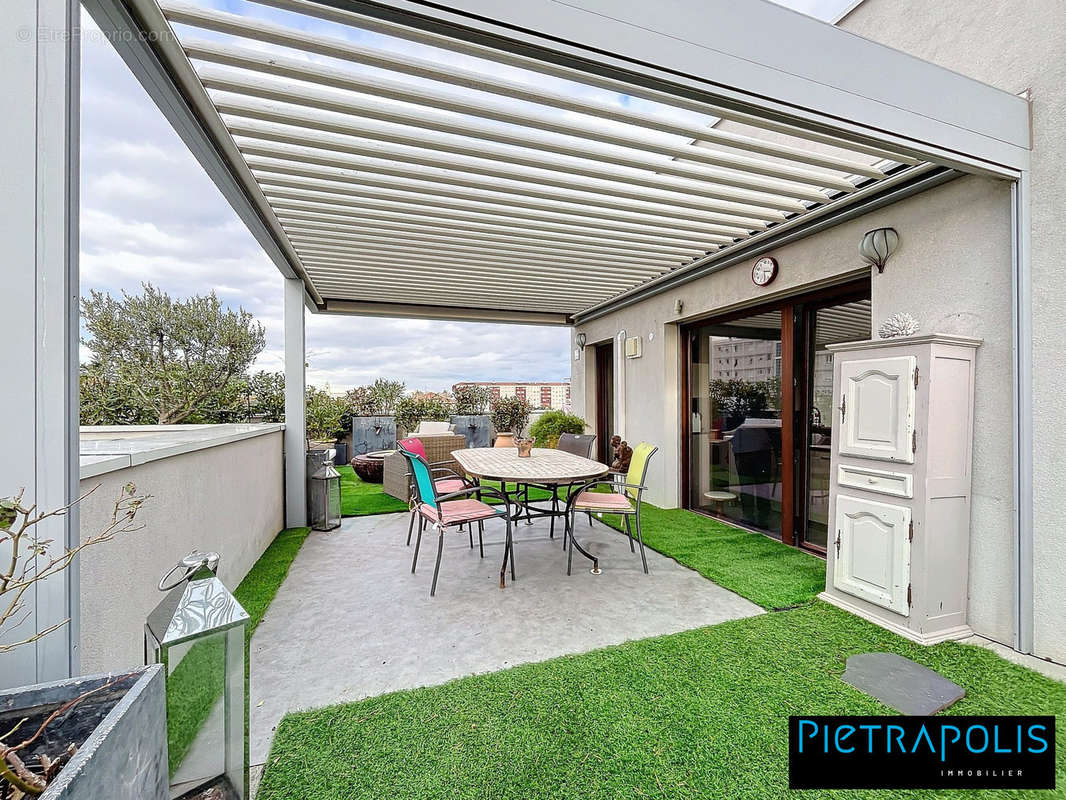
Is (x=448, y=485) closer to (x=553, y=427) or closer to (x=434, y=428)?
(x=553, y=427)

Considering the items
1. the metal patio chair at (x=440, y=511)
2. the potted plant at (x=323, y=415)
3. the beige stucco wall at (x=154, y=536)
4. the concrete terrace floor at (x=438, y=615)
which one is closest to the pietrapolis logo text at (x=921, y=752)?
the concrete terrace floor at (x=438, y=615)

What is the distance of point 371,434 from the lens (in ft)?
31.7

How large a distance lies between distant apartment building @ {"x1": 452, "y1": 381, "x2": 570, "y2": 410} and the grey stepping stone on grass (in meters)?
9.03

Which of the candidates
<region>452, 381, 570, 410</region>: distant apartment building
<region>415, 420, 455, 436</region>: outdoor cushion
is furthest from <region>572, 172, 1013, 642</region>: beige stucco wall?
<region>452, 381, 570, 410</region>: distant apartment building

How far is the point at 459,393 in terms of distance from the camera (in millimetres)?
11398

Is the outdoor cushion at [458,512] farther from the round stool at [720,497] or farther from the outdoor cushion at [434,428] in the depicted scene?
the outdoor cushion at [434,428]

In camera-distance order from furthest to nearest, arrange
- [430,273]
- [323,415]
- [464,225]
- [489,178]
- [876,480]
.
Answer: [323,415]
[430,273]
[464,225]
[489,178]
[876,480]

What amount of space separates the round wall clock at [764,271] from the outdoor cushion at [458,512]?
321 cm

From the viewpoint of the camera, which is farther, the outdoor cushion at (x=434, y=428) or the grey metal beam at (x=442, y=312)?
the outdoor cushion at (x=434, y=428)

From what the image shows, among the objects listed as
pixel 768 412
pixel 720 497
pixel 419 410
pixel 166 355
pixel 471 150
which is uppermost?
pixel 471 150

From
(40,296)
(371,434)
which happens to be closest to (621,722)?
(40,296)

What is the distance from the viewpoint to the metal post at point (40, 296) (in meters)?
1.07

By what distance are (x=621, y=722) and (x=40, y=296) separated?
2416mm

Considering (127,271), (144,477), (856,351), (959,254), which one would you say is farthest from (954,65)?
(127,271)
